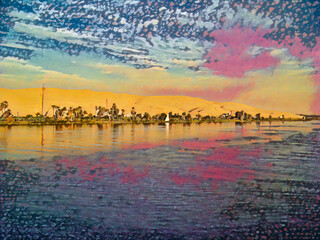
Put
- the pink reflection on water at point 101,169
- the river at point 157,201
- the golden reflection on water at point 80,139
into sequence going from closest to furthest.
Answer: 1. the river at point 157,201
2. the pink reflection on water at point 101,169
3. the golden reflection on water at point 80,139

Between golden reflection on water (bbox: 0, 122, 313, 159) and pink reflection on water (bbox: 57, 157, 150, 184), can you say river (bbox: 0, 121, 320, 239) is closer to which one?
pink reflection on water (bbox: 57, 157, 150, 184)

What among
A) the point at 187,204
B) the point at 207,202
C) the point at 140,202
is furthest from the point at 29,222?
the point at 207,202

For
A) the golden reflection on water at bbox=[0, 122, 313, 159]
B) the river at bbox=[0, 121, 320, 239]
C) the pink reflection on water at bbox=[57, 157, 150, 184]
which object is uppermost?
the golden reflection on water at bbox=[0, 122, 313, 159]

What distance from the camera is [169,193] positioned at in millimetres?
10414

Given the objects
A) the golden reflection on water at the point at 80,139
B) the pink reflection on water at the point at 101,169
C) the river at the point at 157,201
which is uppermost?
the golden reflection on water at the point at 80,139

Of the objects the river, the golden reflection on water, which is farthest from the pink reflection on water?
the golden reflection on water

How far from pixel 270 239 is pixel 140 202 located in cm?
384

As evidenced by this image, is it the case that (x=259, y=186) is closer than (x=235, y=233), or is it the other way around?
(x=235, y=233)

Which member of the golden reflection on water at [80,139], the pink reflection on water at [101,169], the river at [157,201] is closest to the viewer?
the river at [157,201]

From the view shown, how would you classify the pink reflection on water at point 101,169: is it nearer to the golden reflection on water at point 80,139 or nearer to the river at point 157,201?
the river at point 157,201

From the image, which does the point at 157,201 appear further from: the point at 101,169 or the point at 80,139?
the point at 80,139

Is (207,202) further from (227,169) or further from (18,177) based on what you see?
(18,177)

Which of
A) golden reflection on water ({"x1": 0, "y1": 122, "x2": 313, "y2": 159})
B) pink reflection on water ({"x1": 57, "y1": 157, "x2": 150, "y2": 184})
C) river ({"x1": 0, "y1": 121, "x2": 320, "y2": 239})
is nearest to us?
river ({"x1": 0, "y1": 121, "x2": 320, "y2": 239})

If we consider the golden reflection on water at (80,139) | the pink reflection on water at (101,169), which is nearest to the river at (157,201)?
the pink reflection on water at (101,169)
